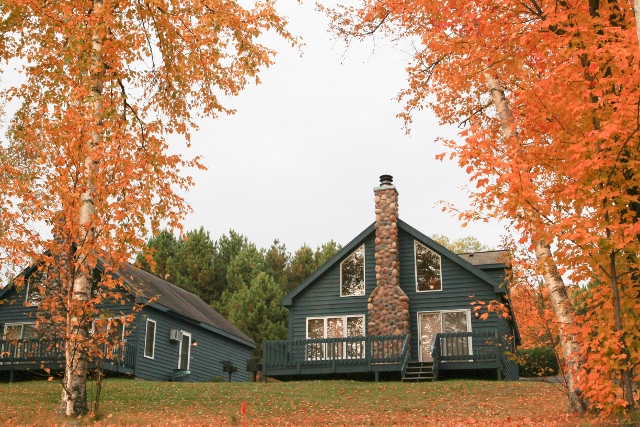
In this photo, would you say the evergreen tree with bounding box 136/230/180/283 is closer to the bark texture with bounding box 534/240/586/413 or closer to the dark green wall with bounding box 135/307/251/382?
the dark green wall with bounding box 135/307/251/382

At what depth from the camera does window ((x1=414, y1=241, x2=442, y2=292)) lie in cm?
2381

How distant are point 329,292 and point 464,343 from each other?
5.58m

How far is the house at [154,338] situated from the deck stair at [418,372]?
6947 mm

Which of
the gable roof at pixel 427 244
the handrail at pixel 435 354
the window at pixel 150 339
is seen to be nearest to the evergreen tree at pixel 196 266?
the window at pixel 150 339

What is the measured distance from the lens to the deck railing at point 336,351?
21578 mm

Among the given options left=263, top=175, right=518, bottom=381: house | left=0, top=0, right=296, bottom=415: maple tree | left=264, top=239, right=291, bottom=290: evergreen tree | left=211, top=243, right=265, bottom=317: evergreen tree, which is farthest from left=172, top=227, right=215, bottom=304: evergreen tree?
left=0, top=0, right=296, bottom=415: maple tree

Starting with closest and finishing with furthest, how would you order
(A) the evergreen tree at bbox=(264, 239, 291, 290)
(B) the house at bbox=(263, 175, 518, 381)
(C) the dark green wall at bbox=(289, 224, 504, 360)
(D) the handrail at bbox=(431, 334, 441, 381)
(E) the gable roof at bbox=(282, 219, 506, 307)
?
(D) the handrail at bbox=(431, 334, 441, 381), (B) the house at bbox=(263, 175, 518, 381), (E) the gable roof at bbox=(282, 219, 506, 307), (C) the dark green wall at bbox=(289, 224, 504, 360), (A) the evergreen tree at bbox=(264, 239, 291, 290)

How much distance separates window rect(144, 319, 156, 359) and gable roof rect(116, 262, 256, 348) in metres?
0.86

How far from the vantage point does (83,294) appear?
11.1 meters

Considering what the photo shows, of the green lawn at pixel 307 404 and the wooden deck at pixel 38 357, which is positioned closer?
the green lawn at pixel 307 404

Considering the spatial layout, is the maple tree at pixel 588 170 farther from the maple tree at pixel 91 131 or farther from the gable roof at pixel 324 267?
the gable roof at pixel 324 267

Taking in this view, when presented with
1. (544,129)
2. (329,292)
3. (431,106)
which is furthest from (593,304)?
(329,292)

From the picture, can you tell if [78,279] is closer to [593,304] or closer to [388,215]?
[593,304]

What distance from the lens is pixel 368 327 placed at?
22797mm
